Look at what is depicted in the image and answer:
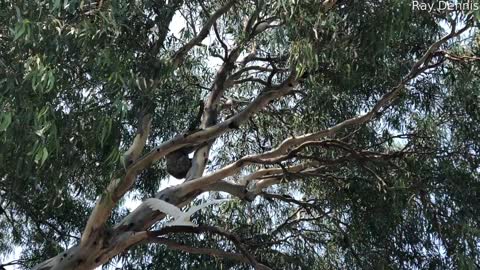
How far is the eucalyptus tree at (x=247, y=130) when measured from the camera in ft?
10.4

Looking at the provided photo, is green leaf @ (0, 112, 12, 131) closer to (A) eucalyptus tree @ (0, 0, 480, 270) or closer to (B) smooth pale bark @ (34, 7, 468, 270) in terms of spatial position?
(A) eucalyptus tree @ (0, 0, 480, 270)

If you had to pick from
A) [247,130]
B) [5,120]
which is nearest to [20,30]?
[5,120]

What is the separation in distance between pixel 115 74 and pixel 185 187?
1.51 m

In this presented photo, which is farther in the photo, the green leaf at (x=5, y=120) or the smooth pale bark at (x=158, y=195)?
the smooth pale bark at (x=158, y=195)

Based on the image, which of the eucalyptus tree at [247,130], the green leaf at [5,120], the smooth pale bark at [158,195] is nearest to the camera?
the green leaf at [5,120]

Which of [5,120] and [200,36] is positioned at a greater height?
[200,36]

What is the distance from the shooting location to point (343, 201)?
519 centimetres

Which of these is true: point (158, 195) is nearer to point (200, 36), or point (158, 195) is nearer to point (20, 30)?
point (200, 36)

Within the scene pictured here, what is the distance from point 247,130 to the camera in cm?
580

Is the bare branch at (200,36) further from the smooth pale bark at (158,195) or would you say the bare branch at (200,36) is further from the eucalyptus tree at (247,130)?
the smooth pale bark at (158,195)

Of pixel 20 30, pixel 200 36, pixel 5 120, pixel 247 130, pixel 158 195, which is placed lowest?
pixel 5 120

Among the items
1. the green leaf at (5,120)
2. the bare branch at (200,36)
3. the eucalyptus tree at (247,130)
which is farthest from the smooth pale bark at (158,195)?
the green leaf at (5,120)

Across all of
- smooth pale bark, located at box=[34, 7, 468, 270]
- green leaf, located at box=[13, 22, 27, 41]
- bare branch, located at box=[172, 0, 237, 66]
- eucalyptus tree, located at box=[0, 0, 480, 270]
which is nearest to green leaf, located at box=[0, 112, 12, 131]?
eucalyptus tree, located at box=[0, 0, 480, 270]

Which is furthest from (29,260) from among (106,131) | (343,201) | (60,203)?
(106,131)
